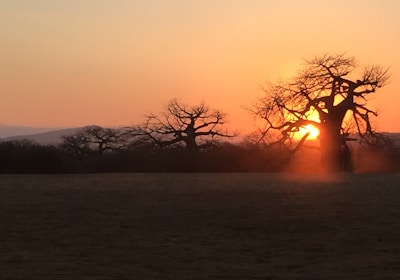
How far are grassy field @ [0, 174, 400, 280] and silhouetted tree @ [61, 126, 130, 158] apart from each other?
43.6 meters

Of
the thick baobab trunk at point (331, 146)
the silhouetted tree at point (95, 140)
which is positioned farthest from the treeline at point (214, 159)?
the silhouetted tree at point (95, 140)

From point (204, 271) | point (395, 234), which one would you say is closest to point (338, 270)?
point (204, 271)

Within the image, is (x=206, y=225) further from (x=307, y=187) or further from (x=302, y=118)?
(x=302, y=118)

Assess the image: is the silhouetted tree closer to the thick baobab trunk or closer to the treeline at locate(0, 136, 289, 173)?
the treeline at locate(0, 136, 289, 173)

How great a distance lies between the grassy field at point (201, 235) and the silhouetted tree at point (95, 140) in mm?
43605

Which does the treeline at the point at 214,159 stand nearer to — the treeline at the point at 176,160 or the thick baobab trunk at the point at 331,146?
the treeline at the point at 176,160

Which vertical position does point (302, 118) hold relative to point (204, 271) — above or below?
above

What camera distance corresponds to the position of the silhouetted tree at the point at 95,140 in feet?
215

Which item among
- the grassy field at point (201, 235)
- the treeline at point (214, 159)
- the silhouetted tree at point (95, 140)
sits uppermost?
the silhouetted tree at point (95, 140)

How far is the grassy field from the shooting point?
945 centimetres

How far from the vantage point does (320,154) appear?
153ft

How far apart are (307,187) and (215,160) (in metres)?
28.1

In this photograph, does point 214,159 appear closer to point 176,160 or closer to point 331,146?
point 176,160

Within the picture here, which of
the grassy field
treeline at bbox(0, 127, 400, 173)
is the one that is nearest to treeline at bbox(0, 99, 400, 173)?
treeline at bbox(0, 127, 400, 173)
